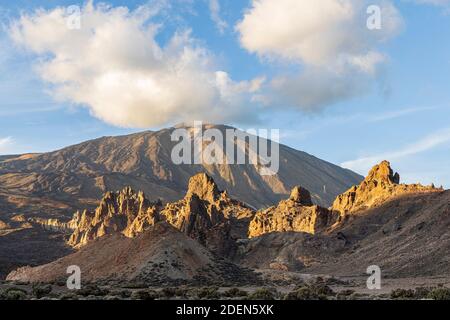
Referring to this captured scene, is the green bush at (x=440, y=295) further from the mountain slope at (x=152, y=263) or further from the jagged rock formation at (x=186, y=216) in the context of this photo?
the jagged rock formation at (x=186, y=216)

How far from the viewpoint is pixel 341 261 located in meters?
81.6

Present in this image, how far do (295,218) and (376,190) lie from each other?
61.4 ft

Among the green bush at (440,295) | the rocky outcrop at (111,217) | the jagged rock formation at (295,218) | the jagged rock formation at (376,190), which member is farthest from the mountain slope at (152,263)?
the rocky outcrop at (111,217)

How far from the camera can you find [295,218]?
112 metres

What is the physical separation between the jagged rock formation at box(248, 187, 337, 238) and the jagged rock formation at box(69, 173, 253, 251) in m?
6.67

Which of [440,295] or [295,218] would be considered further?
[295,218]

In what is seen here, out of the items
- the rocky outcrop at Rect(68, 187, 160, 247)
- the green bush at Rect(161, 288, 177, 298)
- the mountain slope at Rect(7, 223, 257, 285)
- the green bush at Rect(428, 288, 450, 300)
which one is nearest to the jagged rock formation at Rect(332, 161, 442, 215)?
the mountain slope at Rect(7, 223, 257, 285)

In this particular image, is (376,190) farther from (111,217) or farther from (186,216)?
(111,217)

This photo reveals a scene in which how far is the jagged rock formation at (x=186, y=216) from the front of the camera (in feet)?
347

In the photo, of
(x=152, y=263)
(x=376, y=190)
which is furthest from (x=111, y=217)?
(x=152, y=263)

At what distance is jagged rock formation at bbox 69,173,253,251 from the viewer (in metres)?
106

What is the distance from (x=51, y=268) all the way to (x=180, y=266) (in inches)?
725
